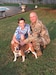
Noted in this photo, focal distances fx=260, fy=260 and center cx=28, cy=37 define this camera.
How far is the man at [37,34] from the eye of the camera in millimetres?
6261

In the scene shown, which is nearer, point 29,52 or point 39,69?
point 39,69

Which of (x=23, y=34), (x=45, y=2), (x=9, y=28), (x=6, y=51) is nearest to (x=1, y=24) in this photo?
(x=9, y=28)

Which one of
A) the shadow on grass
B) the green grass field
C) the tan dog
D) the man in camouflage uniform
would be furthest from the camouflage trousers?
the shadow on grass

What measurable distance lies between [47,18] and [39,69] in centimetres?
677

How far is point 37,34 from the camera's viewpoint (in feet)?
21.3

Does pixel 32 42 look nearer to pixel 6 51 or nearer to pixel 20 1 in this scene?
pixel 6 51

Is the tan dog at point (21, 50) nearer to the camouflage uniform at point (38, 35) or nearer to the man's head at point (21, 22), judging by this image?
the camouflage uniform at point (38, 35)

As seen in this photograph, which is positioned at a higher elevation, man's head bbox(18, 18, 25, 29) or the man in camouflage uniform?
man's head bbox(18, 18, 25, 29)

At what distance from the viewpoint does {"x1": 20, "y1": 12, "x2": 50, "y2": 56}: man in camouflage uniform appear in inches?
246

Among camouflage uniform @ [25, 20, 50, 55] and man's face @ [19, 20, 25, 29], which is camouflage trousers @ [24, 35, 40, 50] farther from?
man's face @ [19, 20, 25, 29]

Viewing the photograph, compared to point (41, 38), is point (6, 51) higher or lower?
lower

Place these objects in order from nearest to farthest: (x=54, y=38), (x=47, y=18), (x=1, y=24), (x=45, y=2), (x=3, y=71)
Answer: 1. (x=3, y=71)
2. (x=54, y=38)
3. (x=1, y=24)
4. (x=47, y=18)
5. (x=45, y=2)

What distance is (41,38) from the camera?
6.69 metres

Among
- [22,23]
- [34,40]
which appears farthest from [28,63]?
[22,23]
